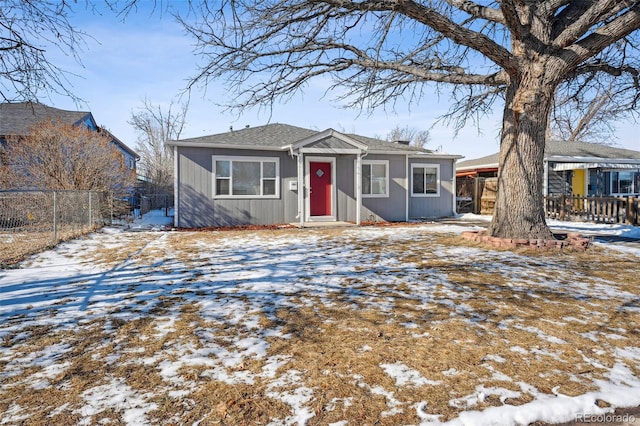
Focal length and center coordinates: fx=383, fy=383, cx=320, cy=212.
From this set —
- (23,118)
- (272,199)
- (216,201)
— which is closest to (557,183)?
(272,199)

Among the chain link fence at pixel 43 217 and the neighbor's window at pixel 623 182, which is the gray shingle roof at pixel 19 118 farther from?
the neighbor's window at pixel 623 182

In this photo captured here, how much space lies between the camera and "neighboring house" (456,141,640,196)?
17755 mm

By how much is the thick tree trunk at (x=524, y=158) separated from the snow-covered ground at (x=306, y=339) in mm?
1744

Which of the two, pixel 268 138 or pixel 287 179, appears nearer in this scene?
pixel 287 179

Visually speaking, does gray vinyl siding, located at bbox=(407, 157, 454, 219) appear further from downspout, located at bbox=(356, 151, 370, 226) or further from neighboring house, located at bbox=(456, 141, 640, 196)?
neighboring house, located at bbox=(456, 141, 640, 196)

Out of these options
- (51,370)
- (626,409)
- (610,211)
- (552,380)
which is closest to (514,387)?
(552,380)

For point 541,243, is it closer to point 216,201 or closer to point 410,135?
Answer: point 216,201

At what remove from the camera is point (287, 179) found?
13047 mm

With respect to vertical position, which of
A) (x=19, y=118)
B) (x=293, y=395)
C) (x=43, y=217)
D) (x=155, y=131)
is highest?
(x=155, y=131)

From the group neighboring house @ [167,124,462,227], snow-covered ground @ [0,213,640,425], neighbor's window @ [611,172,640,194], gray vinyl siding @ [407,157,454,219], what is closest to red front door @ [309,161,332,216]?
neighboring house @ [167,124,462,227]

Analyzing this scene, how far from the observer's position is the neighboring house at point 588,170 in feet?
58.3

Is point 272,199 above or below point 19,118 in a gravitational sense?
below

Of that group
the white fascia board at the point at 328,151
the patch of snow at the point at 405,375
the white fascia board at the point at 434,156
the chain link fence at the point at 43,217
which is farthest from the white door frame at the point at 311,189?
the patch of snow at the point at 405,375

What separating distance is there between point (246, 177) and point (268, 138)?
1659 millimetres
